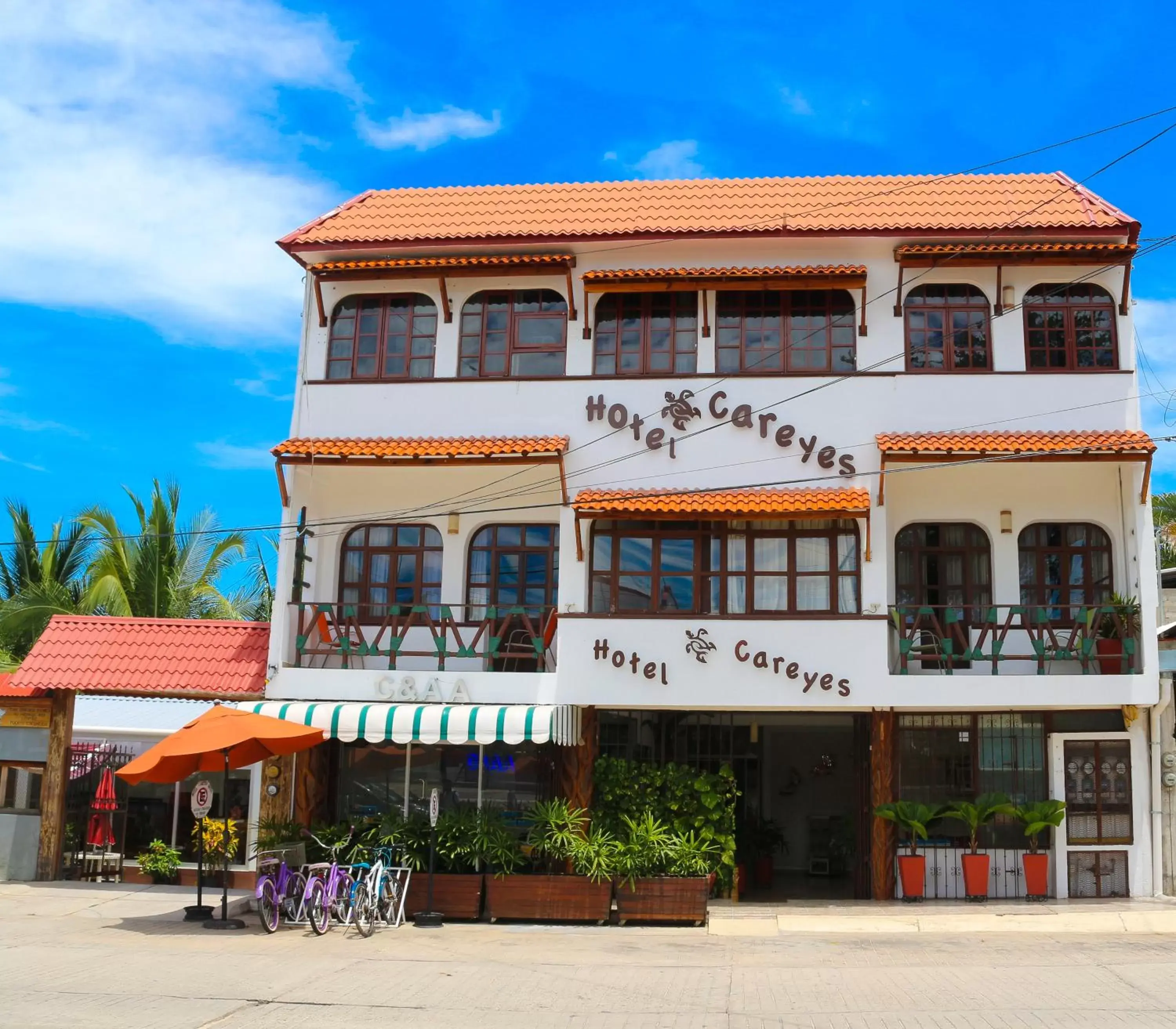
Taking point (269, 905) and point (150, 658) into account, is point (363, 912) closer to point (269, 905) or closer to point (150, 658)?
point (269, 905)

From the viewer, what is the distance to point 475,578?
842 inches

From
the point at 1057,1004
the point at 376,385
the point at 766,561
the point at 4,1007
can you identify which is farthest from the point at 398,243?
the point at 1057,1004

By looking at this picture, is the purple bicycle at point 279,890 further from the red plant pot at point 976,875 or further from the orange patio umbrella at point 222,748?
the red plant pot at point 976,875

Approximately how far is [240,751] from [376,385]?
650cm

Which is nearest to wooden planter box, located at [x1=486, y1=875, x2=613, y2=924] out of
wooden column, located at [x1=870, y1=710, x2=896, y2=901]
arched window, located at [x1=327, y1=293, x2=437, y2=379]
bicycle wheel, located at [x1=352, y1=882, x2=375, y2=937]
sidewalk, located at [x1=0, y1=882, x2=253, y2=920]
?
bicycle wheel, located at [x1=352, y1=882, x2=375, y2=937]

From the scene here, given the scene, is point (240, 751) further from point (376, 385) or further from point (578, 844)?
point (376, 385)

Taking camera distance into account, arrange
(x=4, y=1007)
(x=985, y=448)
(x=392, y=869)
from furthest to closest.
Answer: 1. (x=985, y=448)
2. (x=392, y=869)
3. (x=4, y=1007)

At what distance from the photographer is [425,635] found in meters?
21.1

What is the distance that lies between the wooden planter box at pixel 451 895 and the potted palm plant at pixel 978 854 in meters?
7.24

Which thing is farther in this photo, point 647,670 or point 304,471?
point 304,471

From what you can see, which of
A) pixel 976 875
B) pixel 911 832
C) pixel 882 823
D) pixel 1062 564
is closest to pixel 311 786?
pixel 882 823

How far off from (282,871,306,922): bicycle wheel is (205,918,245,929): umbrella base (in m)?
0.58

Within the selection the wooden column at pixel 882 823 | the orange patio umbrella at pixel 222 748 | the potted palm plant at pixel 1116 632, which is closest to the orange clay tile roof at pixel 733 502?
the wooden column at pixel 882 823

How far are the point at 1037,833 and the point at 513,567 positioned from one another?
907cm
